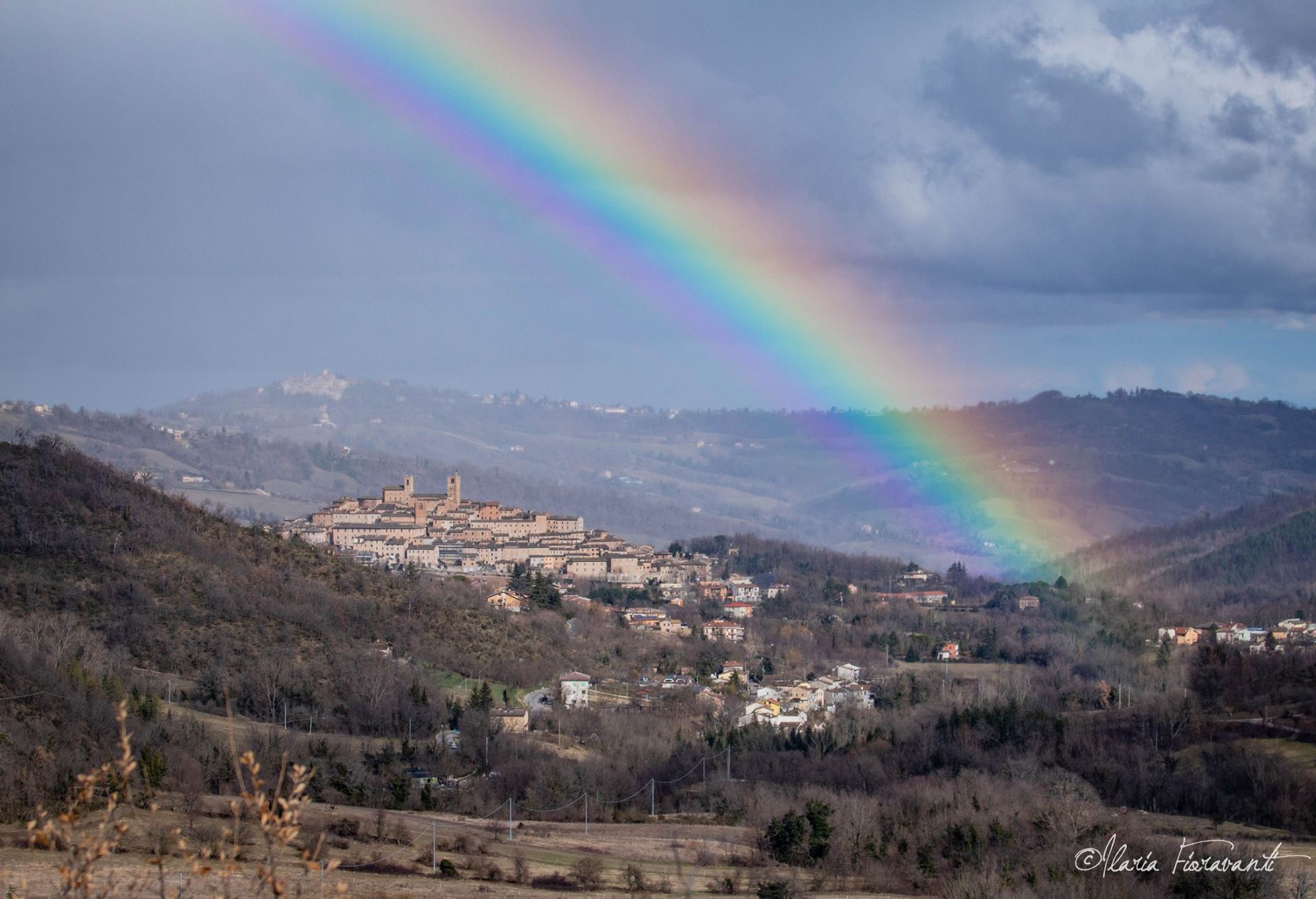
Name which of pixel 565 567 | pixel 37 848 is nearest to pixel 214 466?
pixel 565 567

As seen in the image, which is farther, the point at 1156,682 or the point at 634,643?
the point at 634,643

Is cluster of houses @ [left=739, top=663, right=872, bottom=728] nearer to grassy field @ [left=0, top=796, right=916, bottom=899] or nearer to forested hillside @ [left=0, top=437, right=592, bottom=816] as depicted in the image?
forested hillside @ [left=0, top=437, right=592, bottom=816]

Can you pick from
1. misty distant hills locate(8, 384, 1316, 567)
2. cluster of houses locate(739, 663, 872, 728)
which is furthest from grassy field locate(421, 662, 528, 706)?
misty distant hills locate(8, 384, 1316, 567)

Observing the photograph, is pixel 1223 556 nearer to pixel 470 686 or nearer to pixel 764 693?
pixel 764 693

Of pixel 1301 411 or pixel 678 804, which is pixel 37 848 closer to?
pixel 678 804

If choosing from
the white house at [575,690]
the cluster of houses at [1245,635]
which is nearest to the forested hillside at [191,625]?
the white house at [575,690]

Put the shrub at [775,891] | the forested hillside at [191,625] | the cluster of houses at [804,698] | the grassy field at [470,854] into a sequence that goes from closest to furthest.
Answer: the grassy field at [470,854]
the shrub at [775,891]
the forested hillside at [191,625]
the cluster of houses at [804,698]

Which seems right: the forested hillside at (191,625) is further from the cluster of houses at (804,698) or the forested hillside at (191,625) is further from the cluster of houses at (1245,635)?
the cluster of houses at (1245,635)
